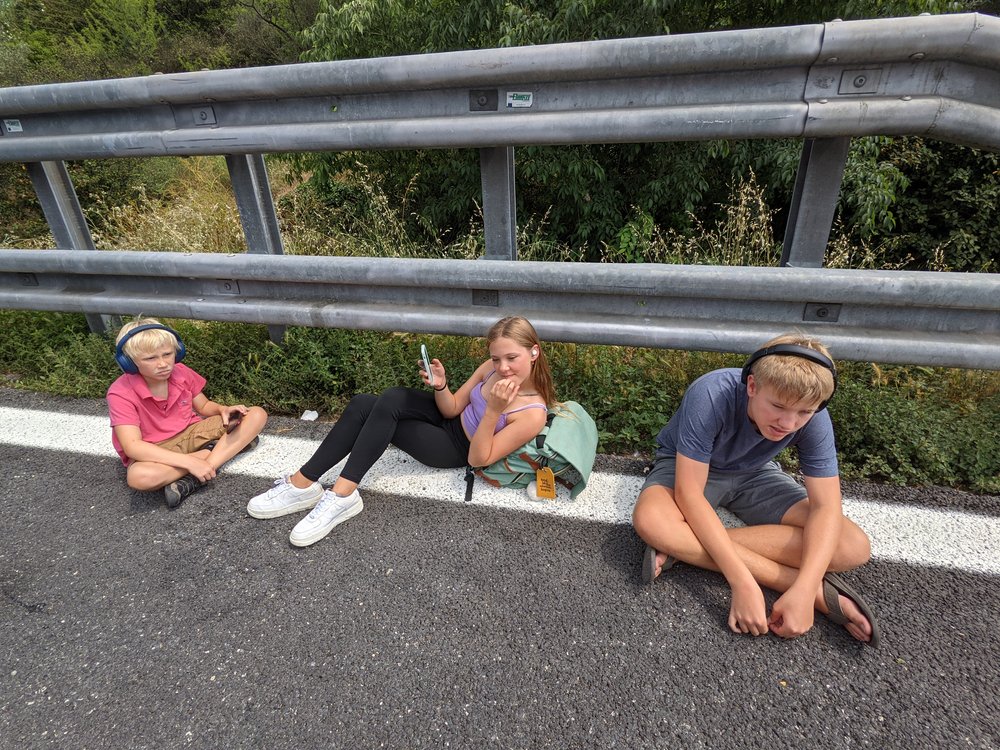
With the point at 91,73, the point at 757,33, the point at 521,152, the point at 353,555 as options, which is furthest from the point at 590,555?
the point at 91,73

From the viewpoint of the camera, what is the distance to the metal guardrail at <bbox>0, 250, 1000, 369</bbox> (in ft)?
7.79

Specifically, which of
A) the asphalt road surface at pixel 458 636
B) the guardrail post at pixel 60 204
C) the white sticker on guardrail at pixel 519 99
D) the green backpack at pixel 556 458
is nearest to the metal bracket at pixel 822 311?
the asphalt road surface at pixel 458 636

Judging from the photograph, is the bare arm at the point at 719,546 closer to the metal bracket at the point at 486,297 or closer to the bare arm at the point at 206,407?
the metal bracket at the point at 486,297

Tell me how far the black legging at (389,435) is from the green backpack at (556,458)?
0.57ft

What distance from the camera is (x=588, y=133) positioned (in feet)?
7.88

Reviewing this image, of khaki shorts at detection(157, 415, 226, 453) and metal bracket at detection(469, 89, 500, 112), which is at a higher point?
metal bracket at detection(469, 89, 500, 112)

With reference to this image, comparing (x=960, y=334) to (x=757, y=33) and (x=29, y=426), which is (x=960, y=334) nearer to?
(x=757, y=33)

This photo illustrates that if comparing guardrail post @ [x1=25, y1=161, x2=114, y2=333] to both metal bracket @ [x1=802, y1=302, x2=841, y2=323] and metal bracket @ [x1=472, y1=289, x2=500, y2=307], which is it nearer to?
metal bracket @ [x1=472, y1=289, x2=500, y2=307]

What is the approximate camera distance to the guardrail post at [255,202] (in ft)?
10.3

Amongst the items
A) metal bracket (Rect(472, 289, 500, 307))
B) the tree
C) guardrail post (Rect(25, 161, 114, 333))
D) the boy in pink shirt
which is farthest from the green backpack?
the tree

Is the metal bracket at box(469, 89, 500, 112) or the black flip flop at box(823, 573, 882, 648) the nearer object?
the black flip flop at box(823, 573, 882, 648)

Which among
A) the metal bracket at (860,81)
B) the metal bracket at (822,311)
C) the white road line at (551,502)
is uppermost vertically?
the metal bracket at (860,81)

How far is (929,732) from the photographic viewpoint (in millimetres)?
1570

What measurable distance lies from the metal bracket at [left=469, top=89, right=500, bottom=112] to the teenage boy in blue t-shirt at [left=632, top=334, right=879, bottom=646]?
1.46 metres
